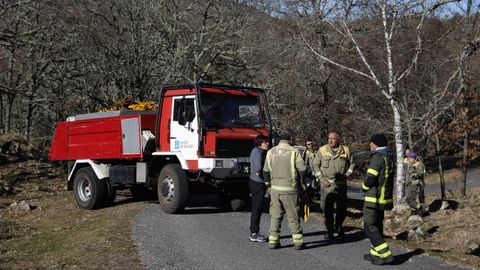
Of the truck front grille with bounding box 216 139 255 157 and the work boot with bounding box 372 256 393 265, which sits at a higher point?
the truck front grille with bounding box 216 139 255 157

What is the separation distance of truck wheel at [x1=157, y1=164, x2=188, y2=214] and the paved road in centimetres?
30

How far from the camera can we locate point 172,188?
1210cm

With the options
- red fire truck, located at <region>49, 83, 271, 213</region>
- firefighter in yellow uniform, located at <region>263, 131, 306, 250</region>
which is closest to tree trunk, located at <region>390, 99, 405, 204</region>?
red fire truck, located at <region>49, 83, 271, 213</region>

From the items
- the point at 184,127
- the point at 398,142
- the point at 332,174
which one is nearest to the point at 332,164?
the point at 332,174

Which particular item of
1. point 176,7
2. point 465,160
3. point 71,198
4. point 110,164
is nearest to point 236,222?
point 110,164

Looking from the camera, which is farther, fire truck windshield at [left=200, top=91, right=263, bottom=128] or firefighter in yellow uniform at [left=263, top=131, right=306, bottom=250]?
fire truck windshield at [left=200, top=91, right=263, bottom=128]

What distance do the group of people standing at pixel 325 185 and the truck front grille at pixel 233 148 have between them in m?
2.48

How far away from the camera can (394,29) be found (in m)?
15.8

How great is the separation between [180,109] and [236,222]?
8.96 ft

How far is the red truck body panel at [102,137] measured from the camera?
521 inches

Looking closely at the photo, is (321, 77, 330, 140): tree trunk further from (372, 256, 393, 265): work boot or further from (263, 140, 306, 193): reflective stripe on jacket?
(372, 256, 393, 265): work boot

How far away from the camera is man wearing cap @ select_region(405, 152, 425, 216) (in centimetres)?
1606

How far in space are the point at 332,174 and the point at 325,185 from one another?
0.41 metres

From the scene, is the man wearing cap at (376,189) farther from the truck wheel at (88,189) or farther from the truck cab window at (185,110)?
the truck wheel at (88,189)
